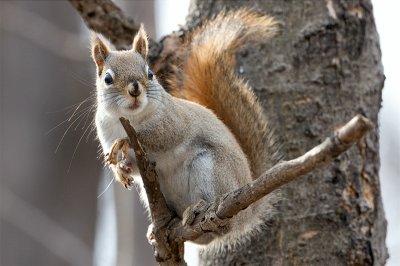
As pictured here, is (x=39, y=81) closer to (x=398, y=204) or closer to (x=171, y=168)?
(x=171, y=168)

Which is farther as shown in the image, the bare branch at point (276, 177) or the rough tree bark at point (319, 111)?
the rough tree bark at point (319, 111)

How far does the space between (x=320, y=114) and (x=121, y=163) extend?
0.66m

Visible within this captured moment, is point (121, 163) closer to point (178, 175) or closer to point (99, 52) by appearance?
point (178, 175)

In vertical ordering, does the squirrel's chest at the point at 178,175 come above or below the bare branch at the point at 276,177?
above

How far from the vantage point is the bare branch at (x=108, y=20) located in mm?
2766

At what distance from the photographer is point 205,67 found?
2.77 m

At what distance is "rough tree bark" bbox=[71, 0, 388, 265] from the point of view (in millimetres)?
2479

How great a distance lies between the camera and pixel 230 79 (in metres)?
2.74

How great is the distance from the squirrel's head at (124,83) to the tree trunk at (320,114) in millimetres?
428

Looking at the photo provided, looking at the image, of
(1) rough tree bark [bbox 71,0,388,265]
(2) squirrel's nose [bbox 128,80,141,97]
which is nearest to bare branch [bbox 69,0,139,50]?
(1) rough tree bark [bbox 71,0,388,265]

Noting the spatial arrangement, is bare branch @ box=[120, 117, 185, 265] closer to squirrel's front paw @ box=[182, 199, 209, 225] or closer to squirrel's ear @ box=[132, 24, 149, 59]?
squirrel's front paw @ box=[182, 199, 209, 225]

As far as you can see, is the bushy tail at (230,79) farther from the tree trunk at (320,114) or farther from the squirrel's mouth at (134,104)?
the squirrel's mouth at (134,104)

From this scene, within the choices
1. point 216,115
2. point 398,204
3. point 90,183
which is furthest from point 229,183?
point 398,204

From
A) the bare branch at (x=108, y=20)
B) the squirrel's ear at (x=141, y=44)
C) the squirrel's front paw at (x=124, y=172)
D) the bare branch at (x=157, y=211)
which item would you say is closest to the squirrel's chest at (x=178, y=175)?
the squirrel's front paw at (x=124, y=172)
